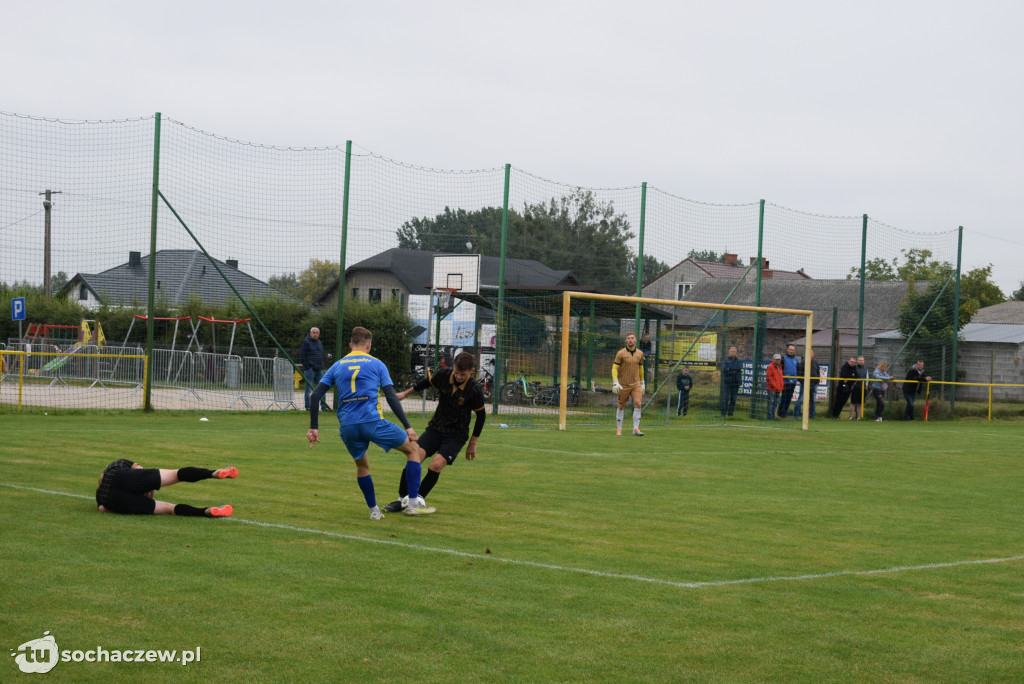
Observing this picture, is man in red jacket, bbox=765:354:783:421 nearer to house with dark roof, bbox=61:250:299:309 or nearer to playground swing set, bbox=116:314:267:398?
house with dark roof, bbox=61:250:299:309

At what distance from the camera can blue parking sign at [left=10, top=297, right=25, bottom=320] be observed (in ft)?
82.9

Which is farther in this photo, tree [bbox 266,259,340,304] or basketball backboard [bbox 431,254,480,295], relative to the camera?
basketball backboard [bbox 431,254,480,295]

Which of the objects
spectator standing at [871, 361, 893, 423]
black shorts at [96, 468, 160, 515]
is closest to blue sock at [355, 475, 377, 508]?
black shorts at [96, 468, 160, 515]

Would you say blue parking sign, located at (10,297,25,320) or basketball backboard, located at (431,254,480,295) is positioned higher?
basketball backboard, located at (431,254,480,295)

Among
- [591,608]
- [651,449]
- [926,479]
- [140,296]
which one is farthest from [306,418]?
[591,608]

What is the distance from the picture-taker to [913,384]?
30.3m

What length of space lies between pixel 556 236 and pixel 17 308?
1371cm

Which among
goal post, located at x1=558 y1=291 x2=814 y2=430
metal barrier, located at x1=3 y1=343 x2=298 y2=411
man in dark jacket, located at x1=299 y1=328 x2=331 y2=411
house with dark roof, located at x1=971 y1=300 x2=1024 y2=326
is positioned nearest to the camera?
goal post, located at x1=558 y1=291 x2=814 y2=430

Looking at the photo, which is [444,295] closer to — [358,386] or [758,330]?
[758,330]

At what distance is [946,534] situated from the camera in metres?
9.56

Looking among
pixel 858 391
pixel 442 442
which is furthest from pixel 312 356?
pixel 858 391

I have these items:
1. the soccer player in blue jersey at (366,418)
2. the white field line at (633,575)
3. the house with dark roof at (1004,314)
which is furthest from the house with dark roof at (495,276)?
the house with dark roof at (1004,314)

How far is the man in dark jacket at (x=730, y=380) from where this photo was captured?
24.8m

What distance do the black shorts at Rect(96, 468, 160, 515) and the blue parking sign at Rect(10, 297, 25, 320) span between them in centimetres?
1848
